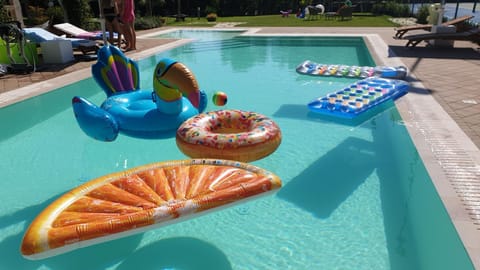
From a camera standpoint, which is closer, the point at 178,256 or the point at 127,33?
the point at 178,256

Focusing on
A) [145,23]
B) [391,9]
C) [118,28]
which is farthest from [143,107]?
[391,9]

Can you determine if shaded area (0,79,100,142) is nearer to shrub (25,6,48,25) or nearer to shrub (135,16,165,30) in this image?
shrub (25,6,48,25)

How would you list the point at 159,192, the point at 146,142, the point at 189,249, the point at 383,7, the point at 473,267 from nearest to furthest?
the point at 473,267, the point at 159,192, the point at 189,249, the point at 146,142, the point at 383,7

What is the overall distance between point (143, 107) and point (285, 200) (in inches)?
87.0

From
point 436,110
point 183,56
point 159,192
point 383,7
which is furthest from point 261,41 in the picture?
point 383,7

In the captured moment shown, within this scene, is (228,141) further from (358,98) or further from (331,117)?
(331,117)

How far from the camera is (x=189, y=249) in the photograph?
3061 mm

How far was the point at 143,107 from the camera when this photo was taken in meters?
4.71

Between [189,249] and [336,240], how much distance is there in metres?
1.24

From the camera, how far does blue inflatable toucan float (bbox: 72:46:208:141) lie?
3910mm

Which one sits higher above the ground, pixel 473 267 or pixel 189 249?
pixel 473 267

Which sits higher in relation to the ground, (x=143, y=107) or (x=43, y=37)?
(x=43, y=37)

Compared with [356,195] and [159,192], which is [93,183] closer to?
[159,192]

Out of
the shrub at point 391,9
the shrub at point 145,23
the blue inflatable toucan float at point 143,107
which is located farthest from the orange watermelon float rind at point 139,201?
the shrub at point 391,9
